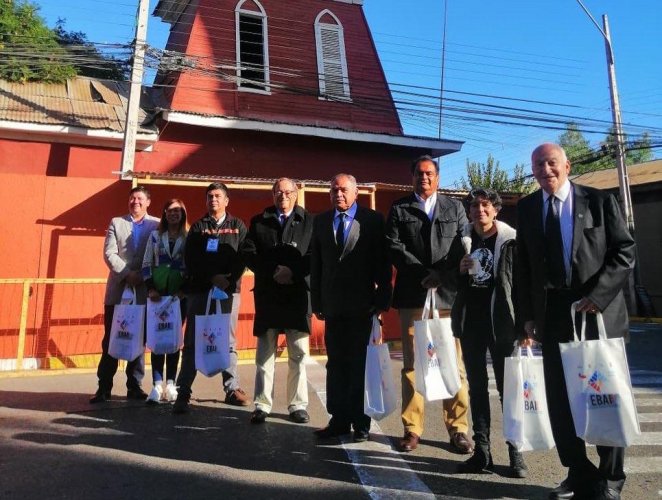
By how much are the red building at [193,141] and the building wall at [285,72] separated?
0.10ft

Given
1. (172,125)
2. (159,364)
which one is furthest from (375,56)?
(159,364)

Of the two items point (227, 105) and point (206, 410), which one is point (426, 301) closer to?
point (206, 410)

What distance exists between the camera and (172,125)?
10898 mm

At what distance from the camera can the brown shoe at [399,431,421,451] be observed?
397 centimetres

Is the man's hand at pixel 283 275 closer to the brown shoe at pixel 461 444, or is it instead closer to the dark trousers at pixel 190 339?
the dark trousers at pixel 190 339

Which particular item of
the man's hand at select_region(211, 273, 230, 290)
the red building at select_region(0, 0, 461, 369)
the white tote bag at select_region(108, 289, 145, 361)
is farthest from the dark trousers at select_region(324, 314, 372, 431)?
the red building at select_region(0, 0, 461, 369)

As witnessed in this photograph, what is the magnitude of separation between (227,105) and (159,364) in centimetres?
777

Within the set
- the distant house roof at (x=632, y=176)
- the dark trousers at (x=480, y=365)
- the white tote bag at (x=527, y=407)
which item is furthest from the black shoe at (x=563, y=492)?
the distant house roof at (x=632, y=176)

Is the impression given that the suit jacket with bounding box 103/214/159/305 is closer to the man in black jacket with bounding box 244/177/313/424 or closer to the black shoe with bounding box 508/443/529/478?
the man in black jacket with bounding box 244/177/313/424

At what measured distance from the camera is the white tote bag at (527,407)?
3.33 m

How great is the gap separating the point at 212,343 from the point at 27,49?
10443 millimetres

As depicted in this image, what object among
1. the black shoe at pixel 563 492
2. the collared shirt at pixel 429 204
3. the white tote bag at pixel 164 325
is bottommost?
the black shoe at pixel 563 492

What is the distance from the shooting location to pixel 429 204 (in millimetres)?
4199

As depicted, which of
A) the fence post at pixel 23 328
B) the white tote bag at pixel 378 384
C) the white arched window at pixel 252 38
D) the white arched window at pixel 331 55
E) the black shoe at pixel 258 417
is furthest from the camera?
the white arched window at pixel 331 55
